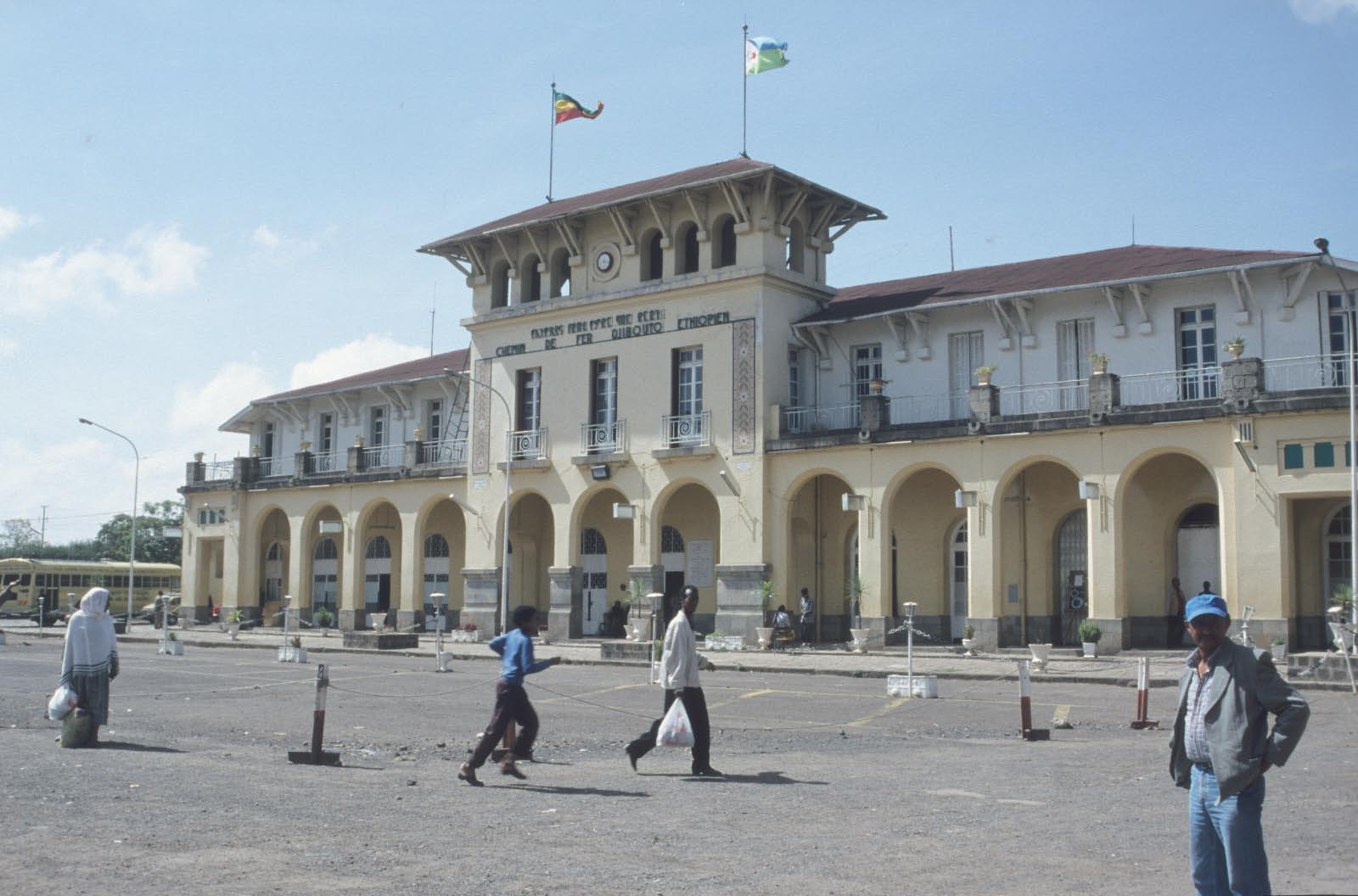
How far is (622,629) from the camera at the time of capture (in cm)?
3694

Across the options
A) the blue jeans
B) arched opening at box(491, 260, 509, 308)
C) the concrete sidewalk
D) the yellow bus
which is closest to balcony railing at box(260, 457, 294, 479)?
the concrete sidewalk

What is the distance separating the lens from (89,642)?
1334 centimetres

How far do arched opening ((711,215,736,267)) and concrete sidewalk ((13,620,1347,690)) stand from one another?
10049 millimetres

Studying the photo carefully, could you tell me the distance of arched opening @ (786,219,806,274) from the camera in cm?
3394

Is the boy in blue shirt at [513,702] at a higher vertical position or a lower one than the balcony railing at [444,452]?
lower

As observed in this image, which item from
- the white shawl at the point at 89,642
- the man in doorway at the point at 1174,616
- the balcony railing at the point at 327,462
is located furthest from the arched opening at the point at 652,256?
the white shawl at the point at 89,642

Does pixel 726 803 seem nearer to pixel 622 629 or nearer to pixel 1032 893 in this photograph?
pixel 1032 893

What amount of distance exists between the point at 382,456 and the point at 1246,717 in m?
41.0

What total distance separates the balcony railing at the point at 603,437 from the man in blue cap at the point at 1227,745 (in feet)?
96.1

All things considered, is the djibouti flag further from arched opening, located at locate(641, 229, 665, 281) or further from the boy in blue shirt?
the boy in blue shirt

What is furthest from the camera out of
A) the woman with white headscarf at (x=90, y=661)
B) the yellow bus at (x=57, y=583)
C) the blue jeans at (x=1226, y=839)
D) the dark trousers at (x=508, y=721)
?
the yellow bus at (x=57, y=583)

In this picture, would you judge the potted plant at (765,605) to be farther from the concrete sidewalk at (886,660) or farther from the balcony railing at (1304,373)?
the balcony railing at (1304,373)

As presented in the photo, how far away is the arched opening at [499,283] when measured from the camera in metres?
38.7

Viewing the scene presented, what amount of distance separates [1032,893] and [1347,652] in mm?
17565
